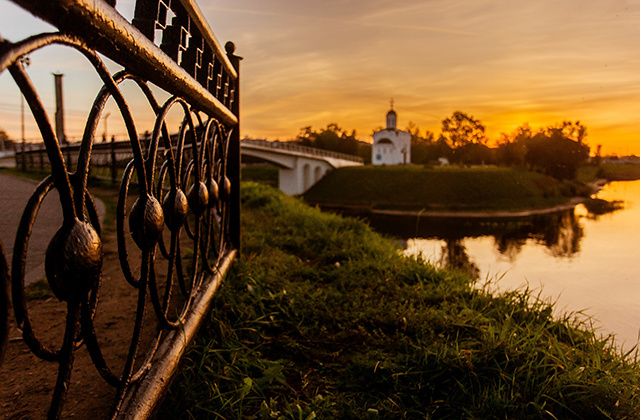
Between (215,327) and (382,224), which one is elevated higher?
(215,327)

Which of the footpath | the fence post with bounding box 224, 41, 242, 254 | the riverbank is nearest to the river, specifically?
the fence post with bounding box 224, 41, 242, 254

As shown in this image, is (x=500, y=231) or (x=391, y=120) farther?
(x=391, y=120)

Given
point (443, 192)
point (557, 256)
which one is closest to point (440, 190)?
point (443, 192)

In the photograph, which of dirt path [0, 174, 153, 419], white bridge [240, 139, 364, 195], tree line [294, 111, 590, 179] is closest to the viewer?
dirt path [0, 174, 153, 419]

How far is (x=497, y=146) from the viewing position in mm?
63781

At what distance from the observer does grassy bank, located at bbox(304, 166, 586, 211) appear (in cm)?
3316

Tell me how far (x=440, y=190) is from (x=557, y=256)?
24071 millimetres

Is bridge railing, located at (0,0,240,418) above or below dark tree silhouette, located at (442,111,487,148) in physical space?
below

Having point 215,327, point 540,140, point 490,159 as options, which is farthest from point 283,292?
point 490,159

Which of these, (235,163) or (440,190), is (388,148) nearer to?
(440,190)

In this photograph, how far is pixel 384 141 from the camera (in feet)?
228

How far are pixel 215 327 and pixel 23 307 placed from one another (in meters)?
1.63

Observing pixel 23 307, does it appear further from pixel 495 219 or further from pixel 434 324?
Answer: pixel 495 219

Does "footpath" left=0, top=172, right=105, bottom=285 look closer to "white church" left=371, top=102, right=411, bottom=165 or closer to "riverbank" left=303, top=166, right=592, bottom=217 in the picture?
"riverbank" left=303, top=166, right=592, bottom=217
